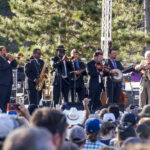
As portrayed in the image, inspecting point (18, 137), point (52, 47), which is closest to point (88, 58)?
point (52, 47)

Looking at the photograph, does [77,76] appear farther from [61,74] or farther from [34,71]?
[34,71]

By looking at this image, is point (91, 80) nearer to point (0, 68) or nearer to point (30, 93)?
→ point (30, 93)

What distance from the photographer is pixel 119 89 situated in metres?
11.9

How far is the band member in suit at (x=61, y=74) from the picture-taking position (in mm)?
11078

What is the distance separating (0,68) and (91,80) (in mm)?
2275

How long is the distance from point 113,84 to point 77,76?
3.29 feet

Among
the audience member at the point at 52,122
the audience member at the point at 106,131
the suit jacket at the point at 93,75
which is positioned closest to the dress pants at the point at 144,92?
the suit jacket at the point at 93,75

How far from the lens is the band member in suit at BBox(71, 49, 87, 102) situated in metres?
11.2

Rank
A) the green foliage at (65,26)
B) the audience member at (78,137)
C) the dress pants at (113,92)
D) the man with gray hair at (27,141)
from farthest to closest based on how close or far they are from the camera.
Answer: the green foliage at (65,26), the dress pants at (113,92), the audience member at (78,137), the man with gray hair at (27,141)

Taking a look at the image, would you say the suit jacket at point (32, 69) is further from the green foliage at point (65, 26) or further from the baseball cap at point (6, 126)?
the baseball cap at point (6, 126)

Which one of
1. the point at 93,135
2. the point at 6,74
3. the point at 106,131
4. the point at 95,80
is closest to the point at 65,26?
the point at 95,80

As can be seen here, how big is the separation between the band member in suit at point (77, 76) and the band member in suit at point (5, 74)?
139cm

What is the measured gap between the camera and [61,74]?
11.2 meters

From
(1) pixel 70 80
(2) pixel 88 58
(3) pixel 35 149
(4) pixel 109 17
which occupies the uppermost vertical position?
(4) pixel 109 17
